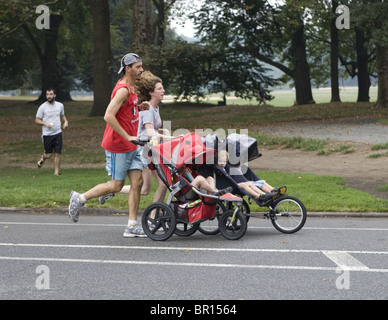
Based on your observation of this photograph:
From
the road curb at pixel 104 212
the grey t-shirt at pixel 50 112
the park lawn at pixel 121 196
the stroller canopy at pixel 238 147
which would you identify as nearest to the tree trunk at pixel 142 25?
the grey t-shirt at pixel 50 112

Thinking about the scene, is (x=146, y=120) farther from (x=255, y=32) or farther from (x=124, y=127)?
(x=255, y=32)

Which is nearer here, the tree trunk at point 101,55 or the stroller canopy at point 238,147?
the stroller canopy at point 238,147

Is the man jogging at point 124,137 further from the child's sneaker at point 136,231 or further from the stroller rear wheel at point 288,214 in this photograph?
the stroller rear wheel at point 288,214

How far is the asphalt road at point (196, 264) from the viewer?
20.1ft

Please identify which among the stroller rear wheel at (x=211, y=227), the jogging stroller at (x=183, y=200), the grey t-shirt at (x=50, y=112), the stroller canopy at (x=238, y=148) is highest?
the grey t-shirt at (x=50, y=112)

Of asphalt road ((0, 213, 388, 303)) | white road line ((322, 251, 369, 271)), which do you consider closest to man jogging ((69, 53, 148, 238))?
asphalt road ((0, 213, 388, 303))

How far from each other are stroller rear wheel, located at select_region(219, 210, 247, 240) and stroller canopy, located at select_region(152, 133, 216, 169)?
0.72m

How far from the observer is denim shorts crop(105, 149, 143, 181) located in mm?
8695

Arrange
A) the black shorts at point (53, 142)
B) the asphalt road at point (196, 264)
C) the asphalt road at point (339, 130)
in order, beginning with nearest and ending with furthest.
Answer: the asphalt road at point (196, 264) → the black shorts at point (53, 142) → the asphalt road at point (339, 130)

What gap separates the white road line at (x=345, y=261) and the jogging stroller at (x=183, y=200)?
1200mm

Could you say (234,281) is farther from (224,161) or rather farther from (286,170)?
(286,170)

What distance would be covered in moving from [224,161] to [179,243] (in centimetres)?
115

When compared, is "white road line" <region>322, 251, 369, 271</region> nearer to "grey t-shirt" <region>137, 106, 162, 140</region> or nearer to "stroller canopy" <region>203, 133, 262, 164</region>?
"stroller canopy" <region>203, 133, 262, 164</region>
